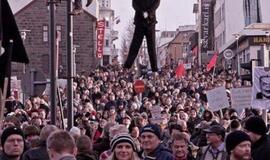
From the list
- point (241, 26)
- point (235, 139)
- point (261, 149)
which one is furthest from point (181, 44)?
point (235, 139)

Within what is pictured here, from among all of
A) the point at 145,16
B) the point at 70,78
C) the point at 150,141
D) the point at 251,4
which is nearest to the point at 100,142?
the point at 70,78

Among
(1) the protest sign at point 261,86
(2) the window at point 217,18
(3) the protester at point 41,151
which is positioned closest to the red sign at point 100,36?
(2) the window at point 217,18

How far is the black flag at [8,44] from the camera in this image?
746 cm

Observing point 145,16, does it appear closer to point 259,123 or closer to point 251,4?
point 259,123

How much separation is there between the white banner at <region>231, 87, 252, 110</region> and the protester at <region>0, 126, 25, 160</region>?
6.76 metres

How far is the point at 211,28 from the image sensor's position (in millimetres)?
85625

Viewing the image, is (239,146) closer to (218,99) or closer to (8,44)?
(8,44)

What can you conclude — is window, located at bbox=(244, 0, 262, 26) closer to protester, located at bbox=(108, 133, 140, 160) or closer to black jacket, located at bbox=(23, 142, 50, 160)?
black jacket, located at bbox=(23, 142, 50, 160)

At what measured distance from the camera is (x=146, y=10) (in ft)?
22.2

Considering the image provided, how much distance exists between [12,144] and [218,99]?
24.8ft

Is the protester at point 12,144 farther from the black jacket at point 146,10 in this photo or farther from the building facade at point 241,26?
the building facade at point 241,26

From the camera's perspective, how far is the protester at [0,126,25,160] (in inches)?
323

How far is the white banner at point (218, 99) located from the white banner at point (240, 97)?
522mm

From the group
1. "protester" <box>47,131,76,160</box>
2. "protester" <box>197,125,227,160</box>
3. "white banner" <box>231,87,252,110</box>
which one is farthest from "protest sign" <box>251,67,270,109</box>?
"protester" <box>47,131,76,160</box>
